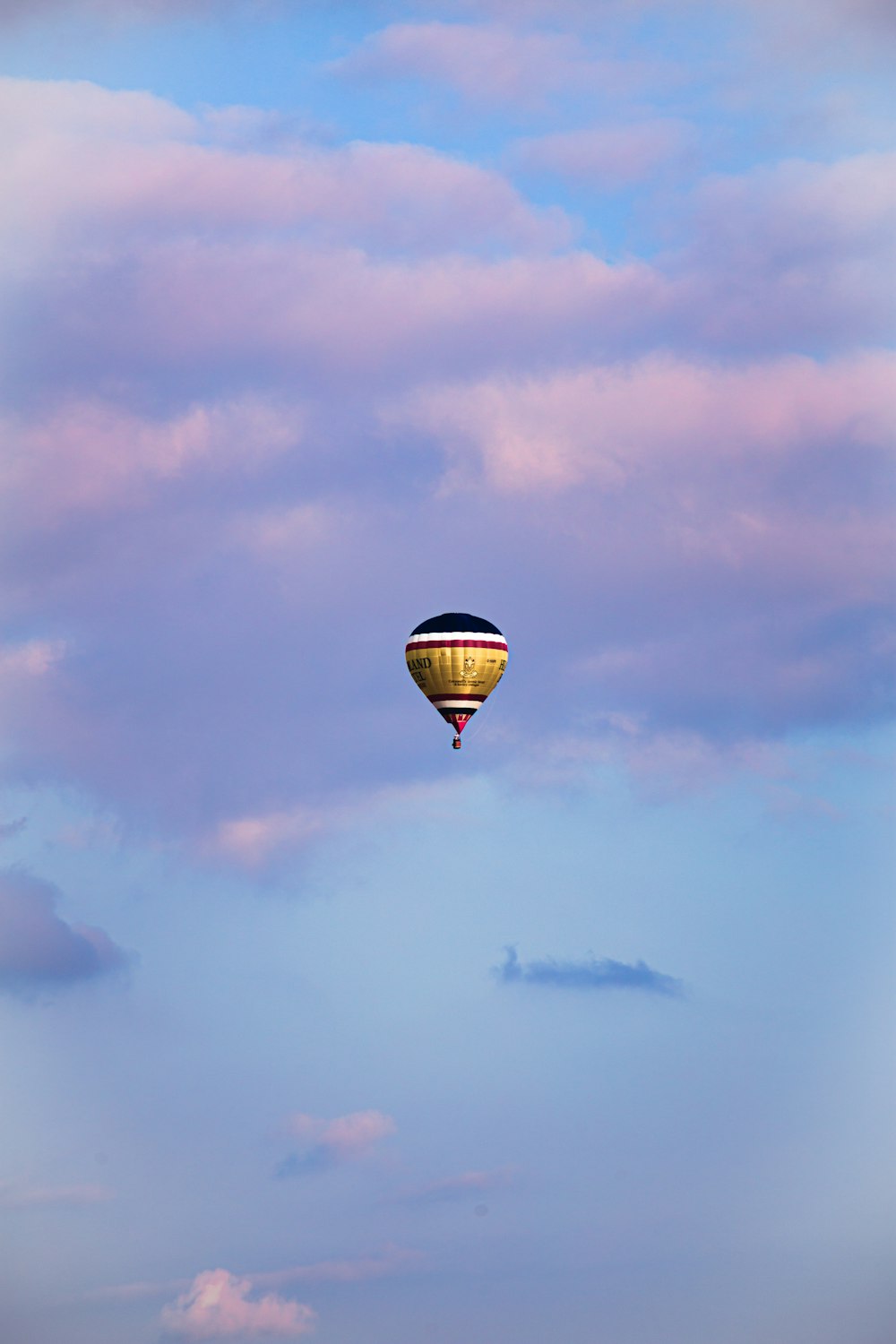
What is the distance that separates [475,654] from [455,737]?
762cm

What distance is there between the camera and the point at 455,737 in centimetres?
15988

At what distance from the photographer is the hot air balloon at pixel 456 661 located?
157m

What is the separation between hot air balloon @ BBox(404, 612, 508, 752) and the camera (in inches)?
6181

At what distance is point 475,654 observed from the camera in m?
157

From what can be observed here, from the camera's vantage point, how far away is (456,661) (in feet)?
514
